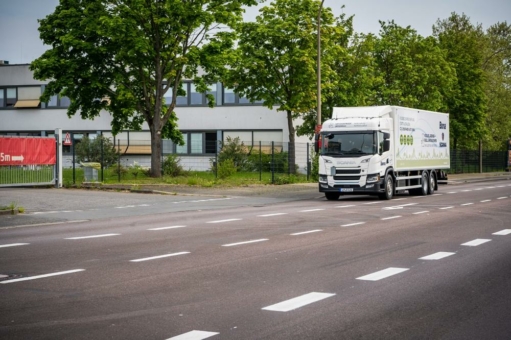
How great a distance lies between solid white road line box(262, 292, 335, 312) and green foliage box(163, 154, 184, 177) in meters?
31.4

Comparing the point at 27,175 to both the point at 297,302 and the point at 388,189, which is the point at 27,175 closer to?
the point at 388,189

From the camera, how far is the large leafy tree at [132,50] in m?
35.6

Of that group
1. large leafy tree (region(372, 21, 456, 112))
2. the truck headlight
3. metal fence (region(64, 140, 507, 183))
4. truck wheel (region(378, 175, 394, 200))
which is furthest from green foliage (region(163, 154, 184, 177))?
large leafy tree (region(372, 21, 456, 112))

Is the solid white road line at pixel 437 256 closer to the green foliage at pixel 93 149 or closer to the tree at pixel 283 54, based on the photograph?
the tree at pixel 283 54

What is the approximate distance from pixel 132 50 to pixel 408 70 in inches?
979

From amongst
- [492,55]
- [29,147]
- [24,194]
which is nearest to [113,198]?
[24,194]

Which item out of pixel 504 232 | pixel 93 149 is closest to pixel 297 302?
pixel 504 232

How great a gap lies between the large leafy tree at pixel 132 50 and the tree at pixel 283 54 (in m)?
4.74

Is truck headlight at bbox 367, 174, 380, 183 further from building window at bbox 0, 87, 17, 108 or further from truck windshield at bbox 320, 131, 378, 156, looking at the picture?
building window at bbox 0, 87, 17, 108

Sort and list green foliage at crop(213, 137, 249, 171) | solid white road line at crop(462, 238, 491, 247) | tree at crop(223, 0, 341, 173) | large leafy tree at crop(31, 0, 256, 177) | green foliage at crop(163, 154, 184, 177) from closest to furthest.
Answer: solid white road line at crop(462, 238, 491, 247), large leafy tree at crop(31, 0, 256, 177), green foliage at crop(163, 154, 184, 177), tree at crop(223, 0, 341, 173), green foliage at crop(213, 137, 249, 171)

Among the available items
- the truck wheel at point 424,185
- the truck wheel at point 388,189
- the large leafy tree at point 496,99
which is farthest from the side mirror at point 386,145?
the large leafy tree at point 496,99

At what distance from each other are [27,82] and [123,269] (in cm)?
6026

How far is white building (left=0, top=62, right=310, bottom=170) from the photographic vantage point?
6131 centimetres

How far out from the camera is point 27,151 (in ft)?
107
